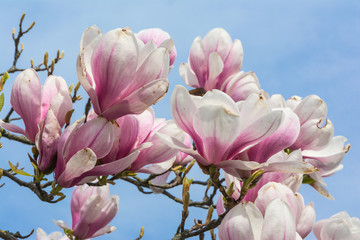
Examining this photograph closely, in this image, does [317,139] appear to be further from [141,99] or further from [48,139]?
[48,139]

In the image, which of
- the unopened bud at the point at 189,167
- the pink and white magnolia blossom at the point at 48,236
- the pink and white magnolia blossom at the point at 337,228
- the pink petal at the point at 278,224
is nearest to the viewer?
the pink petal at the point at 278,224

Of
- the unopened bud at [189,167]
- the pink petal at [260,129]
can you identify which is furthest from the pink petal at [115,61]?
the unopened bud at [189,167]

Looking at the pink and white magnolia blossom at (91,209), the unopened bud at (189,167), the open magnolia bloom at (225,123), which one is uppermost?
the unopened bud at (189,167)

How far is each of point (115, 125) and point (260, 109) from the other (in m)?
0.38

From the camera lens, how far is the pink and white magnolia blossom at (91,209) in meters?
1.76

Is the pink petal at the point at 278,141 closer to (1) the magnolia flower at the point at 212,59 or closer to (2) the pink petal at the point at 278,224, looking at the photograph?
(2) the pink petal at the point at 278,224

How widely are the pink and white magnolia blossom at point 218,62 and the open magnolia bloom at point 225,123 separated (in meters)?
1.07

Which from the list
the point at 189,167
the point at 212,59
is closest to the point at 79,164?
the point at 189,167

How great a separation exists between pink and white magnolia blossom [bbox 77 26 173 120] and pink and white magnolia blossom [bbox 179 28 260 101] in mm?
1078

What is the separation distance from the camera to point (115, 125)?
4.15 feet

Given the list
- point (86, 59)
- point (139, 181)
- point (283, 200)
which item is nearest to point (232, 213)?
point (283, 200)

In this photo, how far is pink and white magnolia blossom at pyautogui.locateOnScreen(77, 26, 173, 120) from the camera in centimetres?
118

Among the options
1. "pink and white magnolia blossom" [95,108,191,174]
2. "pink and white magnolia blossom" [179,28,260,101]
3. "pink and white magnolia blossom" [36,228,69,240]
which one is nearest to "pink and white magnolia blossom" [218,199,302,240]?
"pink and white magnolia blossom" [95,108,191,174]

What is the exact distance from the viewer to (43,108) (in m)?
1.36
